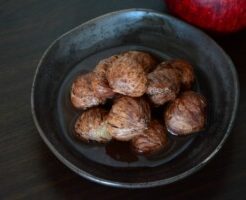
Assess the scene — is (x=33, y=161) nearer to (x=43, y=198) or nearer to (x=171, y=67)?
(x=43, y=198)

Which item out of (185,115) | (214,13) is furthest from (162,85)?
(214,13)

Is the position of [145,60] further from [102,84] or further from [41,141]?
[41,141]

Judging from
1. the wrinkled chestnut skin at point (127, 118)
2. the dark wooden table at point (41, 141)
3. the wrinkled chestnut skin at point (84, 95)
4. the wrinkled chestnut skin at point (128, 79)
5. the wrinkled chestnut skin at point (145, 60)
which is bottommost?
the dark wooden table at point (41, 141)

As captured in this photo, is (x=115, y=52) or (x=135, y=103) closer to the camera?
(x=135, y=103)

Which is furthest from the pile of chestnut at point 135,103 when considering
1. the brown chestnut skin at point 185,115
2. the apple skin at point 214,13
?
the apple skin at point 214,13

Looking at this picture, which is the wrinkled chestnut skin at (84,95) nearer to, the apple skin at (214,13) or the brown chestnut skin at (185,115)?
the brown chestnut skin at (185,115)

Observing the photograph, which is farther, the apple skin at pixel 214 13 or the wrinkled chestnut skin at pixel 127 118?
the apple skin at pixel 214 13

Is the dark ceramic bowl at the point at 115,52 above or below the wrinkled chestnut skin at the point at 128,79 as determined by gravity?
below

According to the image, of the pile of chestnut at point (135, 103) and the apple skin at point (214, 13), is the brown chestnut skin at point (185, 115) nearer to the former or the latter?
the pile of chestnut at point (135, 103)
